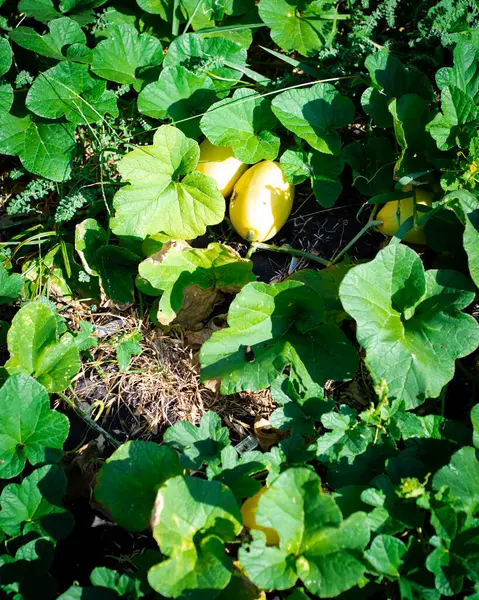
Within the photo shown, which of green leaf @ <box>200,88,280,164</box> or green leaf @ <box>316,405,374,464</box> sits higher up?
green leaf @ <box>200,88,280,164</box>

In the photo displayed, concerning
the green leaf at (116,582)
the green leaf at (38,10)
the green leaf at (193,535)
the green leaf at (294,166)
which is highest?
the green leaf at (38,10)

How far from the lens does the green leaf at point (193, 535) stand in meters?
1.66

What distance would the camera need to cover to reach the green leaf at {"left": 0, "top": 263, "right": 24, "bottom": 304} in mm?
2473

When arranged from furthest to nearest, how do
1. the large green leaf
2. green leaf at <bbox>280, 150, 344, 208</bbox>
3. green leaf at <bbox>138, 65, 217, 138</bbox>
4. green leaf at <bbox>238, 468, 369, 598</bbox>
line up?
green leaf at <bbox>138, 65, 217, 138</bbox>, green leaf at <bbox>280, 150, 344, 208</bbox>, the large green leaf, green leaf at <bbox>238, 468, 369, 598</bbox>

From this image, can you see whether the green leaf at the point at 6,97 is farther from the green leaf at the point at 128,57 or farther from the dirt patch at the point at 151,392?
the dirt patch at the point at 151,392

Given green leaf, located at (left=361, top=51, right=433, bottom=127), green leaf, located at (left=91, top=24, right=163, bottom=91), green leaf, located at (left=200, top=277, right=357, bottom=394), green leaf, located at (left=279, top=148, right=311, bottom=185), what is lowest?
green leaf, located at (left=200, top=277, right=357, bottom=394)

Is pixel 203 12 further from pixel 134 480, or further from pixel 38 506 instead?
pixel 38 506

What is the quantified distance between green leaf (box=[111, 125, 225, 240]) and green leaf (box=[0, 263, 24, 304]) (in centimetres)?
45

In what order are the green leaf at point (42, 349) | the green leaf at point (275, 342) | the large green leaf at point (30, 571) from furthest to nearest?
the green leaf at point (42, 349) → the green leaf at point (275, 342) → the large green leaf at point (30, 571)

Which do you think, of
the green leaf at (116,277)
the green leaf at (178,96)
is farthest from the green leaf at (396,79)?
the green leaf at (116,277)

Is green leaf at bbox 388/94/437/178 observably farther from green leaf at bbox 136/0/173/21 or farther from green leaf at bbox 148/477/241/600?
green leaf at bbox 148/477/241/600

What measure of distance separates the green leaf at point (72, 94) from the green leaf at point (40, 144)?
0.29ft

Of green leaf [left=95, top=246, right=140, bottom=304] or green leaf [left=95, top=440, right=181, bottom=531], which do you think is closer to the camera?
green leaf [left=95, top=440, right=181, bottom=531]

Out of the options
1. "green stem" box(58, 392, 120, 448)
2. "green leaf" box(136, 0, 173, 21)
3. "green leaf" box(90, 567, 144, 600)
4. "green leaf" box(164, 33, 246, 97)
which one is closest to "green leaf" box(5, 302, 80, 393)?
"green stem" box(58, 392, 120, 448)
